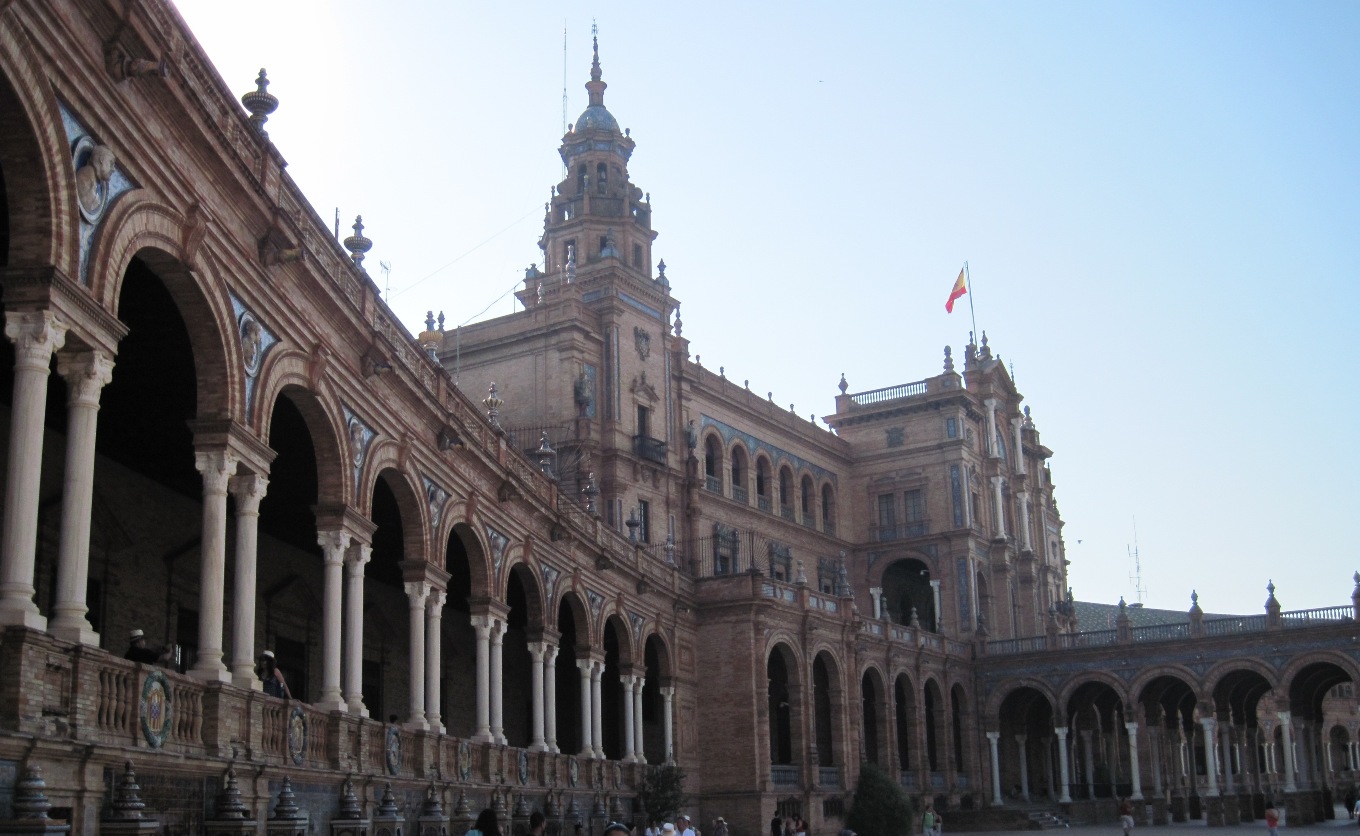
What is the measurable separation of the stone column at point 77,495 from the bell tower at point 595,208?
35279 millimetres

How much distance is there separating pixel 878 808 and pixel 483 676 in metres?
17.6

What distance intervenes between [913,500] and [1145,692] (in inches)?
465

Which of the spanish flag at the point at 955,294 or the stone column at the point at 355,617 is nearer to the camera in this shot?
the stone column at the point at 355,617

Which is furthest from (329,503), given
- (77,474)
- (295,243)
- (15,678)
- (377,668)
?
(377,668)

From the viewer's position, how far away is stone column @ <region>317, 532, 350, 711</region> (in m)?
18.5

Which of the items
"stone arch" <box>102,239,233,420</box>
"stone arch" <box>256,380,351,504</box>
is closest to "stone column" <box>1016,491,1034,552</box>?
"stone arch" <box>256,380,351,504</box>

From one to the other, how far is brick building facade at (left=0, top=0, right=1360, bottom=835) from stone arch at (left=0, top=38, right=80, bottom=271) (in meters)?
0.03

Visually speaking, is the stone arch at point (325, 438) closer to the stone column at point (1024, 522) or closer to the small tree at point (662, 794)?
the small tree at point (662, 794)

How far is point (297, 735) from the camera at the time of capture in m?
16.6

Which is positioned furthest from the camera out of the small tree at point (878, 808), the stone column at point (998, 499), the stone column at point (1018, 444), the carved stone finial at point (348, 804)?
the stone column at point (1018, 444)

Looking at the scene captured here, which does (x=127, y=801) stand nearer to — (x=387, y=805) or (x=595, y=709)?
(x=387, y=805)

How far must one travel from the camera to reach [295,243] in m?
16.5

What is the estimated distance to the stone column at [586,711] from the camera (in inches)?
1237

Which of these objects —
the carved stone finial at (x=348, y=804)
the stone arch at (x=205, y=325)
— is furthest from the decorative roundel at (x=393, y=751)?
the stone arch at (x=205, y=325)
